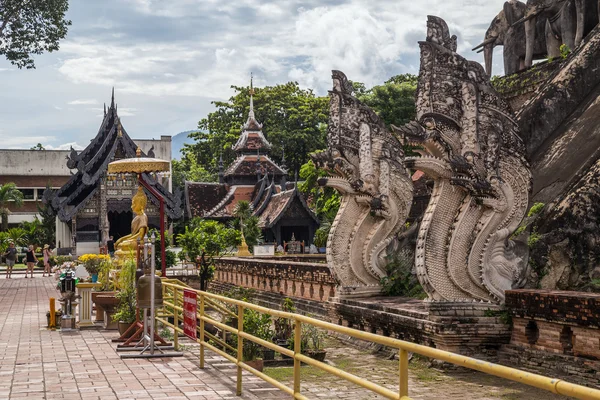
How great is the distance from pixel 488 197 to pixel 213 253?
49.8 feet

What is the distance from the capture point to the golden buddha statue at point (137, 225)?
57.5 feet

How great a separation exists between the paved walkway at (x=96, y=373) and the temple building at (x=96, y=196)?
105 ft

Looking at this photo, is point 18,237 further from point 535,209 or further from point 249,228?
point 535,209

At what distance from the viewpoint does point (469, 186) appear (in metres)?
11.2

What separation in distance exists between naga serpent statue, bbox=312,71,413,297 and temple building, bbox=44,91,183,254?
30798 mm

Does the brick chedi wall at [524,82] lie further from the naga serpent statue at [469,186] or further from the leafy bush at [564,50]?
the naga serpent statue at [469,186]

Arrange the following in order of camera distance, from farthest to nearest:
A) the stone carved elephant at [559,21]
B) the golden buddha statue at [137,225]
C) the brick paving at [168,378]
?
the stone carved elephant at [559,21]
the golden buddha statue at [137,225]
the brick paving at [168,378]

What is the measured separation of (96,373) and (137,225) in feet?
28.1

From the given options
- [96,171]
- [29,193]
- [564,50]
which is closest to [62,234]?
[96,171]

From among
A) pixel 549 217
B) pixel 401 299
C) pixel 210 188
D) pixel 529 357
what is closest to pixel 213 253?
pixel 401 299

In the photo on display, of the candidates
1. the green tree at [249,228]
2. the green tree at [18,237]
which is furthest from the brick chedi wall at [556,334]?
the green tree at [18,237]

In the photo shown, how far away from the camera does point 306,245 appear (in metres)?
48.7

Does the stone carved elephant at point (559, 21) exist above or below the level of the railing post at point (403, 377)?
above

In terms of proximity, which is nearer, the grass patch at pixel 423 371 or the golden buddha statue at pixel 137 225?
the grass patch at pixel 423 371
